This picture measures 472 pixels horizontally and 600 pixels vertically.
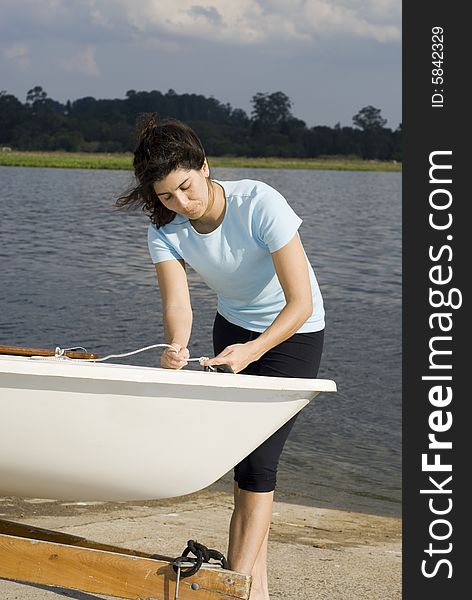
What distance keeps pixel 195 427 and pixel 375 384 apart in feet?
23.2

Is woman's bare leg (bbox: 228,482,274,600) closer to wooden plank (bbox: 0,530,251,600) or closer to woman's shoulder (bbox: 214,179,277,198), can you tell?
wooden plank (bbox: 0,530,251,600)

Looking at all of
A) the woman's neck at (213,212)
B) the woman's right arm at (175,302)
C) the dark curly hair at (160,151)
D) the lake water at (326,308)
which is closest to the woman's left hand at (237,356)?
the woman's right arm at (175,302)

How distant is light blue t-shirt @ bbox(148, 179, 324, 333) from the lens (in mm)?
3006

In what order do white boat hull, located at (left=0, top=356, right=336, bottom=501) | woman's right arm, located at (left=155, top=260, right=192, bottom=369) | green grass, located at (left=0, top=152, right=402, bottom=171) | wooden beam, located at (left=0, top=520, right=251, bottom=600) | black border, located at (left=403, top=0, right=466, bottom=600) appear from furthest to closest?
1. green grass, located at (left=0, top=152, right=402, bottom=171)
2. black border, located at (left=403, top=0, right=466, bottom=600)
3. woman's right arm, located at (left=155, top=260, right=192, bottom=369)
4. wooden beam, located at (left=0, top=520, right=251, bottom=600)
5. white boat hull, located at (left=0, top=356, right=336, bottom=501)

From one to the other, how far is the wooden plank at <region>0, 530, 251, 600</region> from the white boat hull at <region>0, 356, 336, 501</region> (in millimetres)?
168

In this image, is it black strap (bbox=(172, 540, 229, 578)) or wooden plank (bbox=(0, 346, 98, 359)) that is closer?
black strap (bbox=(172, 540, 229, 578))

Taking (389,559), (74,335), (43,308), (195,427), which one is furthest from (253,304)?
(43,308)

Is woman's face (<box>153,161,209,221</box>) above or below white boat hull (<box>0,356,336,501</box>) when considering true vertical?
above

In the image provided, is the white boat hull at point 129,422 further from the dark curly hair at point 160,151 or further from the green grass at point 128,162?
the green grass at point 128,162

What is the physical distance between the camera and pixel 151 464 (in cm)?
281

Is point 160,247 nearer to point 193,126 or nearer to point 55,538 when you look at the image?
point 55,538

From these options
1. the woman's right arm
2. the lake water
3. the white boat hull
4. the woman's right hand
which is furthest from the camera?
the lake water

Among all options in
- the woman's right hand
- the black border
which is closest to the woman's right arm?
the woman's right hand

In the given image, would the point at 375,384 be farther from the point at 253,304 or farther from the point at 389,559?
the point at 253,304
